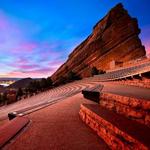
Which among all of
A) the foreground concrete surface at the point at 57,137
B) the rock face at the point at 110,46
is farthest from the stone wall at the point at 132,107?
the rock face at the point at 110,46

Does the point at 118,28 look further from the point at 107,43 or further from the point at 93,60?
the point at 93,60

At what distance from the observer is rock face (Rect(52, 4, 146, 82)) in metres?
56.4

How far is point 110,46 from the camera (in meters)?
59.2

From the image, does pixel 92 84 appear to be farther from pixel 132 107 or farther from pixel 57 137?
pixel 57 137

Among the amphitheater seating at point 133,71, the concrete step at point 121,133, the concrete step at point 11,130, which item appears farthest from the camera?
the amphitheater seating at point 133,71

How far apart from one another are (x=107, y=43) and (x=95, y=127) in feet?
188

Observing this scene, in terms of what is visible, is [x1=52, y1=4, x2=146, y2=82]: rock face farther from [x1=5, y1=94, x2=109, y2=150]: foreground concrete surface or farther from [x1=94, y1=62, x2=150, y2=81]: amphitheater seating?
[x1=5, y1=94, x2=109, y2=150]: foreground concrete surface

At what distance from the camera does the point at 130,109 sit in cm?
468

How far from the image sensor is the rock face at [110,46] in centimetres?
5638

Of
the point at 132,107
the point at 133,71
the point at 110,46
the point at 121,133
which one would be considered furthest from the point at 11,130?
the point at 110,46

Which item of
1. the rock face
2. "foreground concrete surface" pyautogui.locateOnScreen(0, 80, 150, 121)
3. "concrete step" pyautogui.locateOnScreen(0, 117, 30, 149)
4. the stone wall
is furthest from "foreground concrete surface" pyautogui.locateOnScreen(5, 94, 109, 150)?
the rock face

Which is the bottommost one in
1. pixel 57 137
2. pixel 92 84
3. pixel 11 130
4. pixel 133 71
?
pixel 57 137

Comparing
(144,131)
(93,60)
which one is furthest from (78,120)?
(93,60)

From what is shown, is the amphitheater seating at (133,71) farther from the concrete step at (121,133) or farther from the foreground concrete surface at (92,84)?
the concrete step at (121,133)
